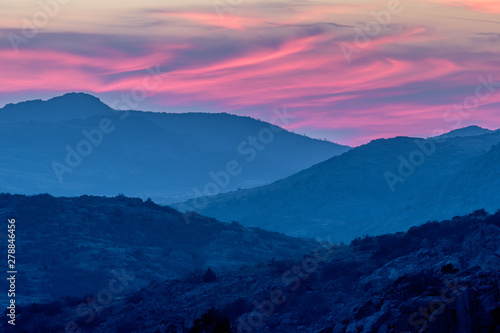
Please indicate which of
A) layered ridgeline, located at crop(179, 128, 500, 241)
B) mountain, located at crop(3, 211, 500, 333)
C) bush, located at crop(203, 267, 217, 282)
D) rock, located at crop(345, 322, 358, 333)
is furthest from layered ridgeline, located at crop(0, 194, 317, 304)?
layered ridgeline, located at crop(179, 128, 500, 241)

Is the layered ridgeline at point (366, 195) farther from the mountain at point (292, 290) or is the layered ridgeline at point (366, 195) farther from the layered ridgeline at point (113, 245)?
the mountain at point (292, 290)

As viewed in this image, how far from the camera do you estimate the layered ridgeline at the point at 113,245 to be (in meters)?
81.1

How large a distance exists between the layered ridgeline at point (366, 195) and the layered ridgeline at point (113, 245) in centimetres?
4670

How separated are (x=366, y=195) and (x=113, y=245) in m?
103

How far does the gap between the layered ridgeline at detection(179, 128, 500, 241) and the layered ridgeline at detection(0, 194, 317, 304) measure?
4670 cm

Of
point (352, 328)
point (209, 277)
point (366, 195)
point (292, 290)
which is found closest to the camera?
point (352, 328)

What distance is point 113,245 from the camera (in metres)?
91.4

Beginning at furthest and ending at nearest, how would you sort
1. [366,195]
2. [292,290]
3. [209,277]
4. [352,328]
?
[366,195], [209,277], [292,290], [352,328]

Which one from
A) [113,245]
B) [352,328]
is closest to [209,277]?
[113,245]

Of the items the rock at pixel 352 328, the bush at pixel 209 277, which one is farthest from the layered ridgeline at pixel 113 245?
the rock at pixel 352 328

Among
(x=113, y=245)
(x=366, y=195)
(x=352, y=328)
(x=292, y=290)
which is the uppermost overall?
(x=366, y=195)

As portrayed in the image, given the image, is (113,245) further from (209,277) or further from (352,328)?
(352,328)

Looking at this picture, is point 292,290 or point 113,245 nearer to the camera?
point 292,290

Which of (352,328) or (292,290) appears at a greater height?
(292,290)
